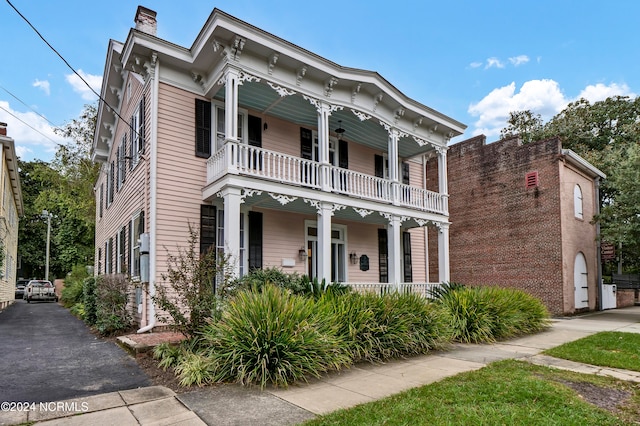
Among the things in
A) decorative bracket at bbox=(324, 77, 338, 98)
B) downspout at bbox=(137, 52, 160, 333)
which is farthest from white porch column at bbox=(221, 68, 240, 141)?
decorative bracket at bbox=(324, 77, 338, 98)

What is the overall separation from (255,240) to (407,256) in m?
6.63

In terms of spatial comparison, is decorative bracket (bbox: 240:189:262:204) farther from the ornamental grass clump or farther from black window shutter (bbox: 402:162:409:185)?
black window shutter (bbox: 402:162:409:185)

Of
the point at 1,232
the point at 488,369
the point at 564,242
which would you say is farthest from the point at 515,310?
the point at 1,232

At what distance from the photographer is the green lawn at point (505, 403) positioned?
4.07 m

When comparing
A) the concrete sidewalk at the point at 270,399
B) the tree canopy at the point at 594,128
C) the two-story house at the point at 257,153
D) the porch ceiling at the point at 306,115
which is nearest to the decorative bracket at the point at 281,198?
the two-story house at the point at 257,153

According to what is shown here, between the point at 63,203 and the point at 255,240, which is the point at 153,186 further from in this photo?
the point at 63,203

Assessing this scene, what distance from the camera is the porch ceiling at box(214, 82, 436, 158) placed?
1078 centimetres

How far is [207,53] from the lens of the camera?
31.9 ft

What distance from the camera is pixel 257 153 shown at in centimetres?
978

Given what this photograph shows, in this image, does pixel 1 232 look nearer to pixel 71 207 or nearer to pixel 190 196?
pixel 71 207

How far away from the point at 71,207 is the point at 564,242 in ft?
88.4

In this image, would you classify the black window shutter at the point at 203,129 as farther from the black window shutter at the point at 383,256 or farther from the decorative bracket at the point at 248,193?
the black window shutter at the point at 383,256

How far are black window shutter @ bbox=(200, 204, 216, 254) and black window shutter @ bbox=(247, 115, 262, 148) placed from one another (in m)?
2.21

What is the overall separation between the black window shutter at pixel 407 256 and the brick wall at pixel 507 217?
135 inches
